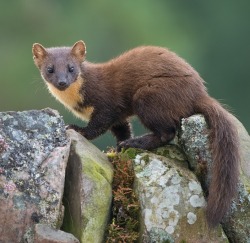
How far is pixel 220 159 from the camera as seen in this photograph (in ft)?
37.4

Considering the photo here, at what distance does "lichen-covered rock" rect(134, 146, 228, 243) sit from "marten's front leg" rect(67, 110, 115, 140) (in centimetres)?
136

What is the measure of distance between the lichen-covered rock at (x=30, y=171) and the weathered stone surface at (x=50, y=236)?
117 millimetres

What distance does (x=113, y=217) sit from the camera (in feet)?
36.6

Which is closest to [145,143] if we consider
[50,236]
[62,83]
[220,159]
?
[220,159]

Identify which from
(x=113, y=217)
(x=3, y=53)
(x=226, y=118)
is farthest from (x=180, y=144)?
(x=3, y=53)

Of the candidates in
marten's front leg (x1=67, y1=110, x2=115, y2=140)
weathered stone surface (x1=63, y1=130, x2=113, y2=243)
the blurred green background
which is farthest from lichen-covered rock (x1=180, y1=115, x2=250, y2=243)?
the blurred green background

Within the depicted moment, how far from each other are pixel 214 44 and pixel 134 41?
4103mm

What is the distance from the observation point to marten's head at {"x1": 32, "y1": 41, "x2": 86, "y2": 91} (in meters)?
13.1

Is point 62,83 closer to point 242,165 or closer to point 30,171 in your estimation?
point 30,171

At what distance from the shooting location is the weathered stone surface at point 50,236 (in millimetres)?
10359

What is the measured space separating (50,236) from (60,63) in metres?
3.36

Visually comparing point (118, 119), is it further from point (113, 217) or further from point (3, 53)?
point (3, 53)

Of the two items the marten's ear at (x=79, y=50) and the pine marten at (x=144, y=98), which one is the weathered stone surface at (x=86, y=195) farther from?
the marten's ear at (x=79, y=50)

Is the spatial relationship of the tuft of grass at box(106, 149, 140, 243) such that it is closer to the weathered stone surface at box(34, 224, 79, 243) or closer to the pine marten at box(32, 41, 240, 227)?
the weathered stone surface at box(34, 224, 79, 243)
